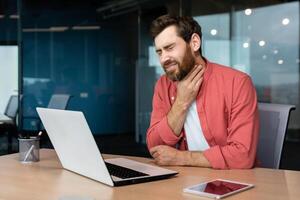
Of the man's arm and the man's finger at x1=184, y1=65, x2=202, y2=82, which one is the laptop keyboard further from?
the man's finger at x1=184, y1=65, x2=202, y2=82

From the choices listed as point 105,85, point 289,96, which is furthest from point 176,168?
point 289,96

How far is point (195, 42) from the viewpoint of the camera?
1.93 m

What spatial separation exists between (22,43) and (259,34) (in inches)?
133

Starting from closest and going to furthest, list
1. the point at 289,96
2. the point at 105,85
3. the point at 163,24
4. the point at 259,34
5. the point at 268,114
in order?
the point at 163,24, the point at 268,114, the point at 105,85, the point at 259,34, the point at 289,96

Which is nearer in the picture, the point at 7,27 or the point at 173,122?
the point at 173,122

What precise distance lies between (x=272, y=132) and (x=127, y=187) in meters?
0.87

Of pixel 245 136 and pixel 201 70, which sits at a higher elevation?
pixel 201 70

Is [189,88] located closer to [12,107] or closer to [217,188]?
[217,188]

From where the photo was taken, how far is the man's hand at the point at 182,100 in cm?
187

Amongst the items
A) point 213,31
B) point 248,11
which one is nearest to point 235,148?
point 213,31

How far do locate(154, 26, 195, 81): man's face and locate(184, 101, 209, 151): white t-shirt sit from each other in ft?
0.52

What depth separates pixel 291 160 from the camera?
18.4 feet

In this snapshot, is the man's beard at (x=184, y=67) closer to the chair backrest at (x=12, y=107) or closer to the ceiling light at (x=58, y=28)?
the chair backrest at (x=12, y=107)

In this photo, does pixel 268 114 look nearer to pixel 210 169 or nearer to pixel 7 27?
pixel 210 169
